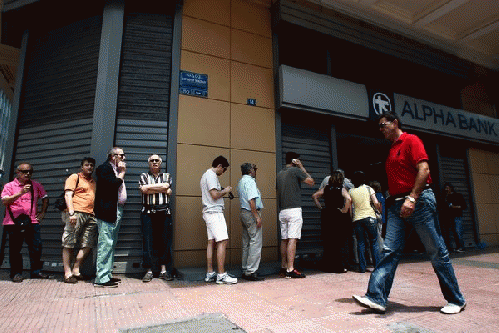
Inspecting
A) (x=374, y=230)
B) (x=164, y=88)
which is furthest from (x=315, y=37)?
(x=374, y=230)

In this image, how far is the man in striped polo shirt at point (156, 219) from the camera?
181 inches

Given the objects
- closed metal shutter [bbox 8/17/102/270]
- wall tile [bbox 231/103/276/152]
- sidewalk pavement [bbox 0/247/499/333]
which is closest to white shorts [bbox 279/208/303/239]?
sidewalk pavement [bbox 0/247/499/333]

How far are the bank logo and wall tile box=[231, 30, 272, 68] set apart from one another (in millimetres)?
2976

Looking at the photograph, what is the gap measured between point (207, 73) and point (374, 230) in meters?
4.26

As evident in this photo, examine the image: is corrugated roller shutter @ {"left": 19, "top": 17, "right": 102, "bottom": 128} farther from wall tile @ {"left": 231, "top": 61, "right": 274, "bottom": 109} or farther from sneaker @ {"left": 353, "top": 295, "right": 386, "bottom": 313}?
sneaker @ {"left": 353, "top": 295, "right": 386, "bottom": 313}

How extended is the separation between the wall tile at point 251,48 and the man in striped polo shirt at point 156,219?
9.88 feet

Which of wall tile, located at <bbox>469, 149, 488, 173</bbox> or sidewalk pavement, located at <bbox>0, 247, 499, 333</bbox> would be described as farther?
wall tile, located at <bbox>469, 149, 488, 173</bbox>

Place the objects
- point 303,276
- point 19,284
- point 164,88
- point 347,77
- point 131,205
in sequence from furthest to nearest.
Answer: point 347,77, point 164,88, point 131,205, point 303,276, point 19,284

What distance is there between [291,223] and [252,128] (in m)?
2.21

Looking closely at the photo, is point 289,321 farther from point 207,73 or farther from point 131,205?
point 207,73

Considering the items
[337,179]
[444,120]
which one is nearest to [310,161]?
[337,179]

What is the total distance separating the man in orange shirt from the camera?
14.4 feet

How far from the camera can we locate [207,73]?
589 cm

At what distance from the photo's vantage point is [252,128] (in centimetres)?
613
